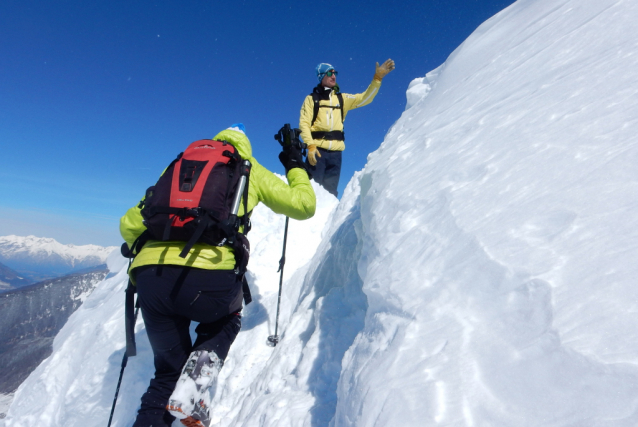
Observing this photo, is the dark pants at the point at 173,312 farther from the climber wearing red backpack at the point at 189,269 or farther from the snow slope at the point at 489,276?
the snow slope at the point at 489,276

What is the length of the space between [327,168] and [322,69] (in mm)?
1837

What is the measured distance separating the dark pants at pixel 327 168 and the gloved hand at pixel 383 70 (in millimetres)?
1620

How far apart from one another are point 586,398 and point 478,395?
1.00ft

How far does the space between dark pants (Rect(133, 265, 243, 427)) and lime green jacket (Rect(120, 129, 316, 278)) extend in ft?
0.21

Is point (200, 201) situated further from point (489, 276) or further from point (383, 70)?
point (383, 70)

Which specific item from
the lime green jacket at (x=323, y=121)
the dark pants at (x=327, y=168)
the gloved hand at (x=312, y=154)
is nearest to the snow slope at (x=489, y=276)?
the gloved hand at (x=312, y=154)

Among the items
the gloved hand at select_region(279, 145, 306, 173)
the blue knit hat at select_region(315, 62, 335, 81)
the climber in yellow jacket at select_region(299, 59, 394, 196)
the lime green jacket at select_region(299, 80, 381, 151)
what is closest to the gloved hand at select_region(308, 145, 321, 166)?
the climber in yellow jacket at select_region(299, 59, 394, 196)

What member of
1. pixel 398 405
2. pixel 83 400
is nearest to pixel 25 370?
pixel 83 400

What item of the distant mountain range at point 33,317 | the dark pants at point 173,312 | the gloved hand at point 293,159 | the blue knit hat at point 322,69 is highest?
the blue knit hat at point 322,69

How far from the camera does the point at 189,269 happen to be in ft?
8.08

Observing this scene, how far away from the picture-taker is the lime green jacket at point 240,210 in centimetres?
249

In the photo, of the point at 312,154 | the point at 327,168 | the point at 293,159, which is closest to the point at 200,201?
the point at 293,159

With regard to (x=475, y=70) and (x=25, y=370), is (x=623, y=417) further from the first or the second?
(x=25, y=370)

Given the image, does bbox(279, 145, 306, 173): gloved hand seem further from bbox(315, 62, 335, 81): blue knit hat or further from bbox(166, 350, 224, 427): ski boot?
bbox(315, 62, 335, 81): blue knit hat
